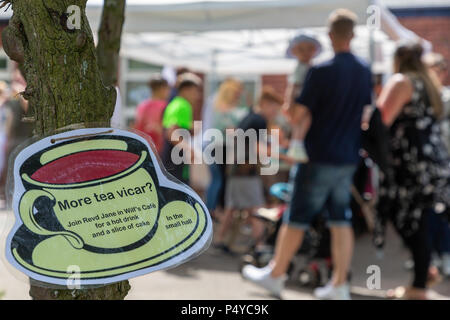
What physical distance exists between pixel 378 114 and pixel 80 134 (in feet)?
9.74

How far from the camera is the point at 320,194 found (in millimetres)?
4418

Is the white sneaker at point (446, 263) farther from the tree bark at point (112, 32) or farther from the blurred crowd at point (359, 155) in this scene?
the tree bark at point (112, 32)

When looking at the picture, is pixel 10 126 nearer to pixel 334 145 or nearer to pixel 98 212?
pixel 334 145

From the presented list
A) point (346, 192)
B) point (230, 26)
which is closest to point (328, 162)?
point (346, 192)

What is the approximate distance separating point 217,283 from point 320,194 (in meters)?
1.32

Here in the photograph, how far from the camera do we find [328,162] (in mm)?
4379

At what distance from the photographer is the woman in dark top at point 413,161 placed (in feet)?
14.7

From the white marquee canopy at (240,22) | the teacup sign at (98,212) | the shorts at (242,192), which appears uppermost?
the white marquee canopy at (240,22)

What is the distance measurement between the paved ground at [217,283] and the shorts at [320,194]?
0.66 meters

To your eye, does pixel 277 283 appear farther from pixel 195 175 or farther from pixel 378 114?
pixel 195 175

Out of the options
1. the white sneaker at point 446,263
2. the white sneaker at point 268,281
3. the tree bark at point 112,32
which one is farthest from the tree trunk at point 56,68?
the white sneaker at point 446,263

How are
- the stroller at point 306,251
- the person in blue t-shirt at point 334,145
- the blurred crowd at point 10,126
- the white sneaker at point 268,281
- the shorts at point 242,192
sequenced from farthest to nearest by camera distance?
1. the blurred crowd at point 10,126
2. the shorts at point 242,192
3. the stroller at point 306,251
4. the white sneaker at point 268,281
5. the person in blue t-shirt at point 334,145

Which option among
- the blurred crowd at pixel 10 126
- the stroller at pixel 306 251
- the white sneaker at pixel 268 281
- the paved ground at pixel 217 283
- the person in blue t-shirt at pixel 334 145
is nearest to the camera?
the person in blue t-shirt at pixel 334 145

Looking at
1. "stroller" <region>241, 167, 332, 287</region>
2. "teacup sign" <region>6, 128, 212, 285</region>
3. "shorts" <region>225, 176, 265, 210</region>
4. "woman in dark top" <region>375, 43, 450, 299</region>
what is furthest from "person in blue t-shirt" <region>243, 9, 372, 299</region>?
"teacup sign" <region>6, 128, 212, 285</region>
